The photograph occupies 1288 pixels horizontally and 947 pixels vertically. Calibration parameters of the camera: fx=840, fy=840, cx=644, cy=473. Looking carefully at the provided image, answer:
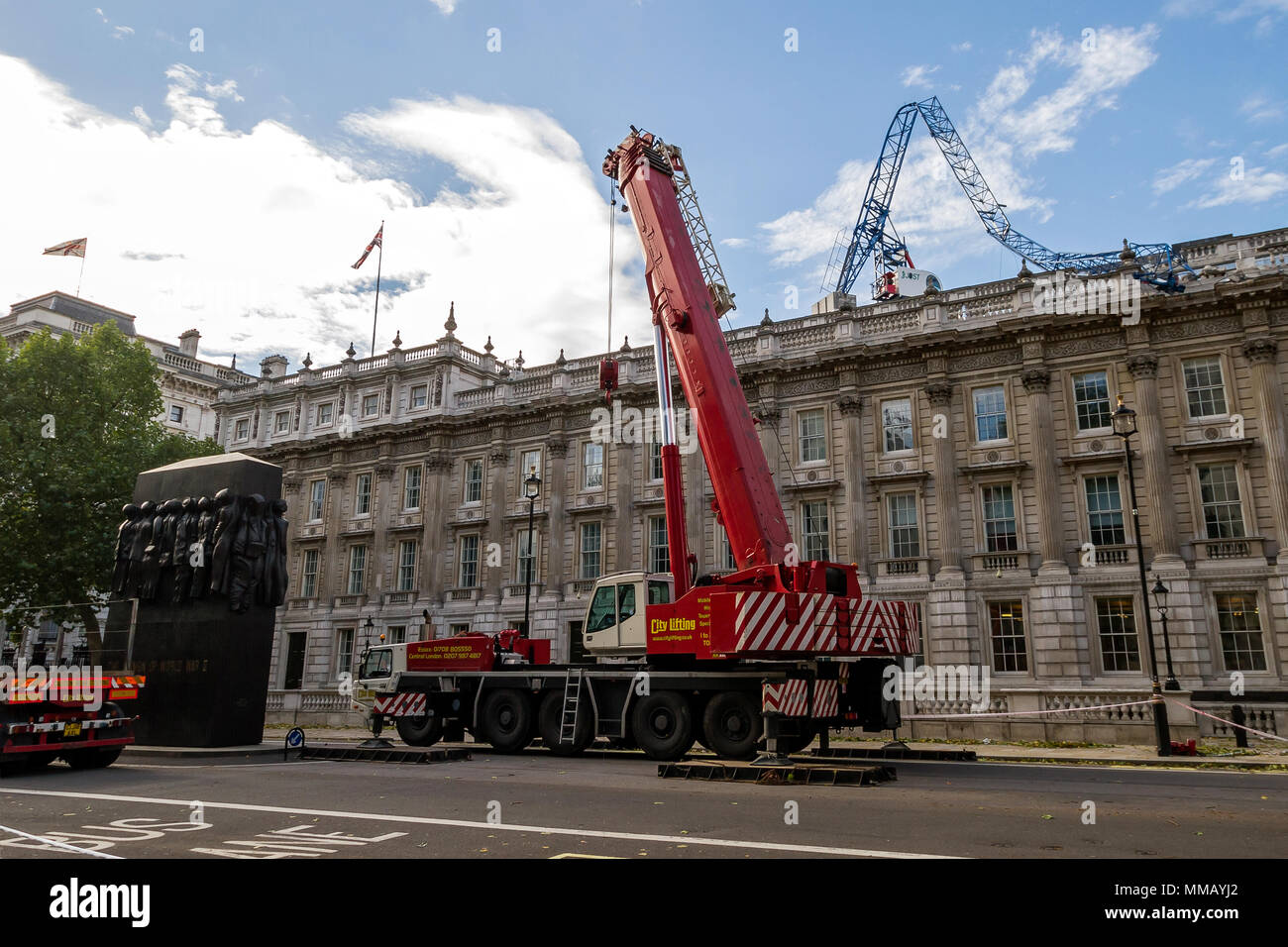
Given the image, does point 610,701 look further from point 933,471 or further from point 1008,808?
point 933,471

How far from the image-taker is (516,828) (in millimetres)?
8344

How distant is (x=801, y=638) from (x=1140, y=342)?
21.4 m

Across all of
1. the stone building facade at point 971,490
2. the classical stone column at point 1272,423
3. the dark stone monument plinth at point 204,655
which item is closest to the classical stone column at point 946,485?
the stone building facade at point 971,490

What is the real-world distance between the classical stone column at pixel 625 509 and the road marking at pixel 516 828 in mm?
24461

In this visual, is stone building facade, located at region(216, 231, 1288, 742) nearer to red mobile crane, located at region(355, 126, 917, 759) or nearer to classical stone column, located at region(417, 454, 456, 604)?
classical stone column, located at region(417, 454, 456, 604)

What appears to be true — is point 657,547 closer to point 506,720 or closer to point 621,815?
point 506,720

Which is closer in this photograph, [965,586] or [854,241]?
[965,586]

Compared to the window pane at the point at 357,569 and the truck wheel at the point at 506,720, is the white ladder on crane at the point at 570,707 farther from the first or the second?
the window pane at the point at 357,569

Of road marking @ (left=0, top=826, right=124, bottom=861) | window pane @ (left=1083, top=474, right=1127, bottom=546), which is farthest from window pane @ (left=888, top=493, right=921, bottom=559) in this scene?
road marking @ (left=0, top=826, right=124, bottom=861)

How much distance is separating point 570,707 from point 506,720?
2.15 meters

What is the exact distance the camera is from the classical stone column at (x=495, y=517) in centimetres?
3788

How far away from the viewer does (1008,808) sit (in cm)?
976

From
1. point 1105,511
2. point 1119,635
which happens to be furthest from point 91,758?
point 1105,511

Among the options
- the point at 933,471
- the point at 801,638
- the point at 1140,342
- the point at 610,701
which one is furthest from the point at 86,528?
the point at 1140,342
